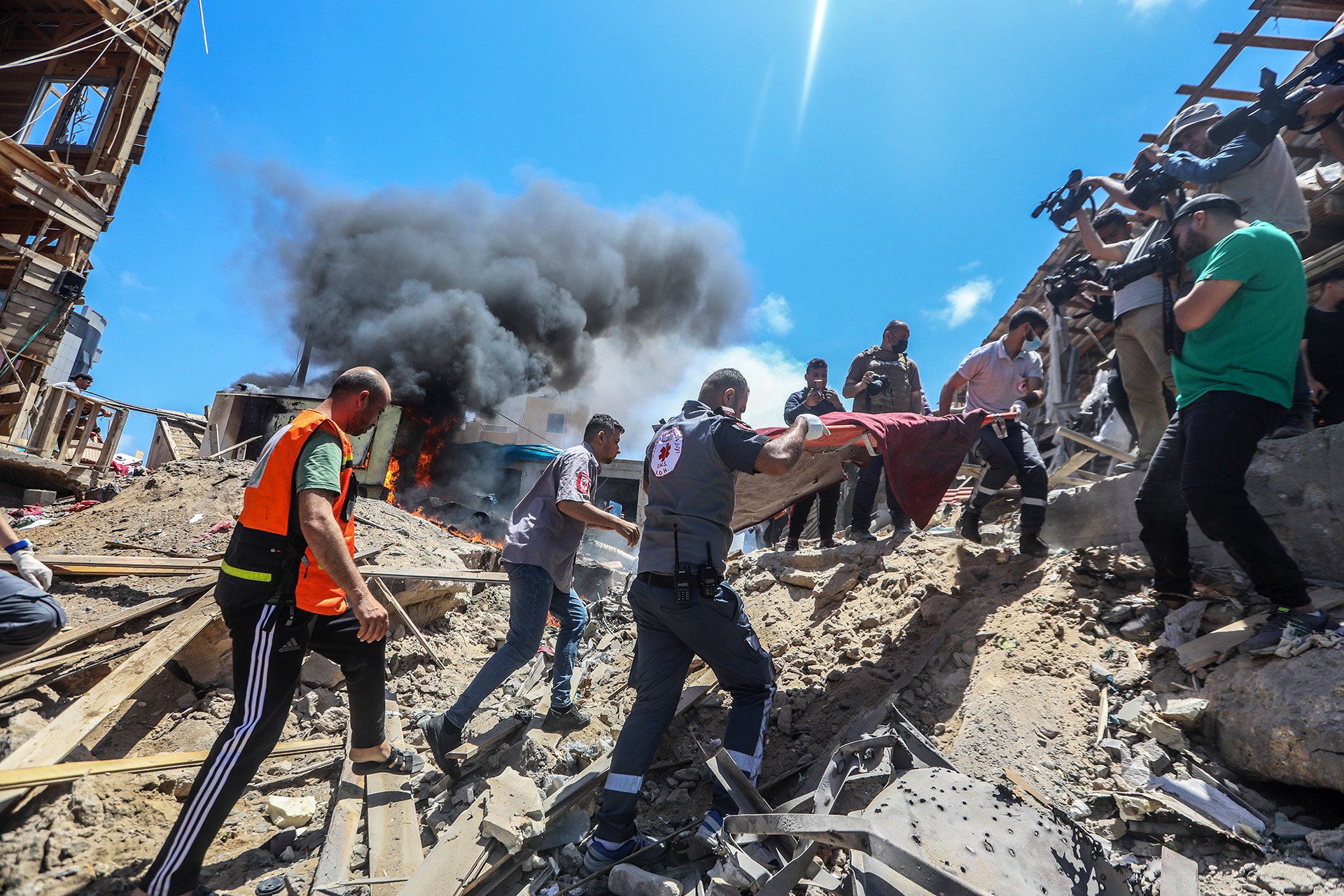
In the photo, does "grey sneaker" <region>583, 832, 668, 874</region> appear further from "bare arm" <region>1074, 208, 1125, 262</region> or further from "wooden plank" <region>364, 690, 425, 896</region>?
"bare arm" <region>1074, 208, 1125, 262</region>

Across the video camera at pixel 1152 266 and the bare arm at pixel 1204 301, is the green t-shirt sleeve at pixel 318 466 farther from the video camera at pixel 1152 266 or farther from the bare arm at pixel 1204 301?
the video camera at pixel 1152 266

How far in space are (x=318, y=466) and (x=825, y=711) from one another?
269cm

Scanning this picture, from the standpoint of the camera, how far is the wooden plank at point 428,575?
4898 mm

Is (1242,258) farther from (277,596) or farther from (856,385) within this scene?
(277,596)

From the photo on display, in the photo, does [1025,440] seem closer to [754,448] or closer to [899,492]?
[899,492]

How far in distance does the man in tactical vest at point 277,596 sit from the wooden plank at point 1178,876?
8.90 ft

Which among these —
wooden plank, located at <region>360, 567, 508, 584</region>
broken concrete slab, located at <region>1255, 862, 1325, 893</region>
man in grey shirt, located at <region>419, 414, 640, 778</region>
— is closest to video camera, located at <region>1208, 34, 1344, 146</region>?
broken concrete slab, located at <region>1255, 862, 1325, 893</region>

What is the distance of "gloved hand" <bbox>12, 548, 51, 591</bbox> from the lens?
2.75 m

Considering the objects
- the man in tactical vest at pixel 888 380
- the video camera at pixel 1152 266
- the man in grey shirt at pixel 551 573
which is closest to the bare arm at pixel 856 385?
the man in tactical vest at pixel 888 380

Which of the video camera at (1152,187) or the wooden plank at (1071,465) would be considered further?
the wooden plank at (1071,465)

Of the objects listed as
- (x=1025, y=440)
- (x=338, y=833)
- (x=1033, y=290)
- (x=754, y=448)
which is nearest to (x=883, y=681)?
(x=754, y=448)

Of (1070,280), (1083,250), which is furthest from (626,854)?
(1083,250)

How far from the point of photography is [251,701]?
2330mm

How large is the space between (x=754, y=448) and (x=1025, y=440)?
2507 millimetres
